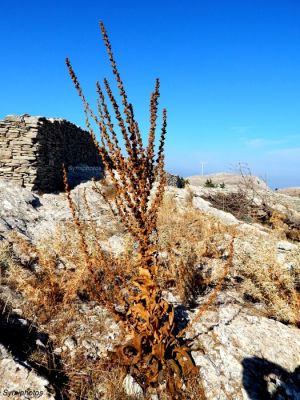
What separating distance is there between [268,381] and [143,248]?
1.83m

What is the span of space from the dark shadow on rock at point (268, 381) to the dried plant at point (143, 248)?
57cm

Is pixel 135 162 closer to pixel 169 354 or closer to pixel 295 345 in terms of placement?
pixel 169 354

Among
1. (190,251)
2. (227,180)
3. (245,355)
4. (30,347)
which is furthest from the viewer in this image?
(227,180)

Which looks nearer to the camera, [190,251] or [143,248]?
[143,248]

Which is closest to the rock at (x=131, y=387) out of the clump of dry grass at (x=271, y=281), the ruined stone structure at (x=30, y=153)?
the clump of dry grass at (x=271, y=281)

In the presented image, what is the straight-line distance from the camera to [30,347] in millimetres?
3113

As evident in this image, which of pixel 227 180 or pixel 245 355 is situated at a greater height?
pixel 245 355

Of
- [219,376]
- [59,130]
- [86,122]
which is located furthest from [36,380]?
[59,130]

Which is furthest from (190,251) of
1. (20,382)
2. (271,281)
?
(20,382)

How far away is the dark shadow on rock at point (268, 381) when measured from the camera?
282cm

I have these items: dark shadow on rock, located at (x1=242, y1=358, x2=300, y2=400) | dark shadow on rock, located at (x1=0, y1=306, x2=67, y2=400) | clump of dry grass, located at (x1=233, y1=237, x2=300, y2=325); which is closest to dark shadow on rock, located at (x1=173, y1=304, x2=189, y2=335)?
dark shadow on rock, located at (x1=242, y1=358, x2=300, y2=400)

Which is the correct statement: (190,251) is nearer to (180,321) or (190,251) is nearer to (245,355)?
(180,321)

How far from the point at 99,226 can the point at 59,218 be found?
134 centimetres

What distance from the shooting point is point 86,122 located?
2.73 meters
